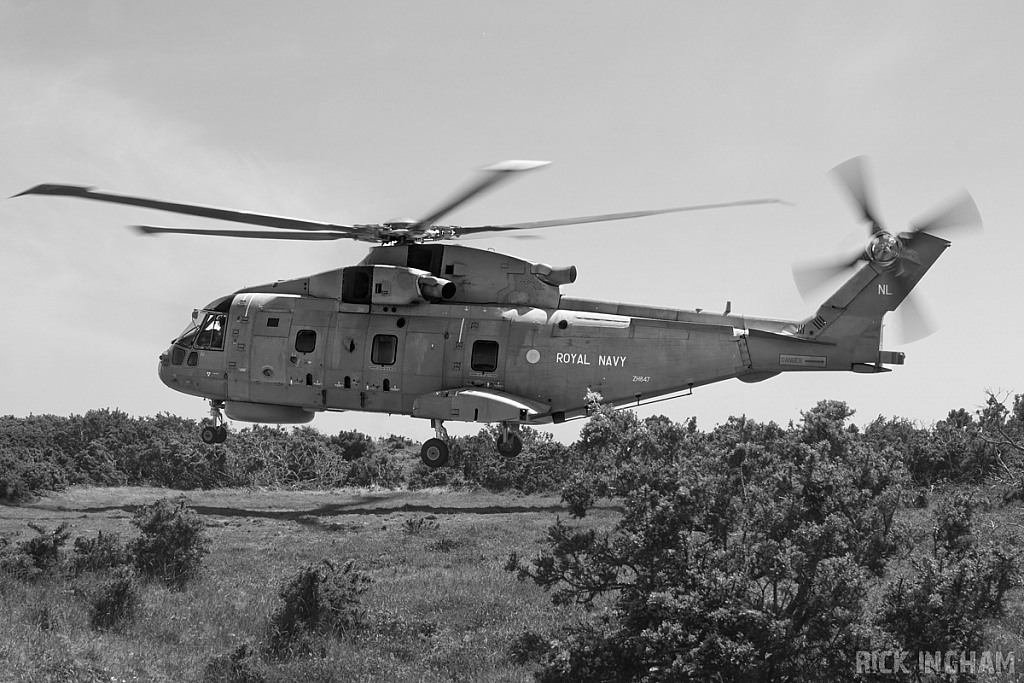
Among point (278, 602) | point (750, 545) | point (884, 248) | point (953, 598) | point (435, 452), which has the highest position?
point (884, 248)

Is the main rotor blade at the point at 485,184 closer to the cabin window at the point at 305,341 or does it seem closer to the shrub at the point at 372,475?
the cabin window at the point at 305,341

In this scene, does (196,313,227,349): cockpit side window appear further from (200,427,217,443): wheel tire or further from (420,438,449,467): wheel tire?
(420,438,449,467): wheel tire

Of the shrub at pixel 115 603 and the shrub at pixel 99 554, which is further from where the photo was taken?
the shrub at pixel 99 554

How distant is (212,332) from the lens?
20766 mm

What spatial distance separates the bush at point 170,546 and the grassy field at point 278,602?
13.5 inches

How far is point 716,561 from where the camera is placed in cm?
1359

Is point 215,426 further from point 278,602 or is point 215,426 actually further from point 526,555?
point 526,555

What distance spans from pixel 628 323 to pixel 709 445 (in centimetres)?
416

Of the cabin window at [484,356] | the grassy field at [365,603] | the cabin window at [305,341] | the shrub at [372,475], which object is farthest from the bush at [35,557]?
the shrub at [372,475]

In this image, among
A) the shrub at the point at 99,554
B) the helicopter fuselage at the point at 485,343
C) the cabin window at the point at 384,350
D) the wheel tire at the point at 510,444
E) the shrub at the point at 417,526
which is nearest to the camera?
the helicopter fuselage at the point at 485,343

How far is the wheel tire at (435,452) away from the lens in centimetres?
1841

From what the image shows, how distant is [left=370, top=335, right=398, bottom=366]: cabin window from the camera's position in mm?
18922

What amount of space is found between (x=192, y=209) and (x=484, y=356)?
630 cm

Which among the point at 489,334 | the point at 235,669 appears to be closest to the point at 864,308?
the point at 489,334
